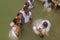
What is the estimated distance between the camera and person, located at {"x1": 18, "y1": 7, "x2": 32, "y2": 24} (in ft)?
12.1

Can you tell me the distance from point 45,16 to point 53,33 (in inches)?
14.3

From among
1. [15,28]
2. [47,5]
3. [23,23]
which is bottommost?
[15,28]

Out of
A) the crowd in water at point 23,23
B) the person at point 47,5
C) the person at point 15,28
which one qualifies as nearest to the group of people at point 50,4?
the person at point 47,5

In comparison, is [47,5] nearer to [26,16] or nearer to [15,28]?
[26,16]

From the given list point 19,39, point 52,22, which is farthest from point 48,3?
point 19,39

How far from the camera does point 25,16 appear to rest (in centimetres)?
371

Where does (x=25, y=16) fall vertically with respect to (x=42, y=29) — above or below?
above

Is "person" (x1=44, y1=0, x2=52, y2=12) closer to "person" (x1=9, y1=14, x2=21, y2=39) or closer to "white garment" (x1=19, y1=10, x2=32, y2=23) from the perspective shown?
"white garment" (x1=19, y1=10, x2=32, y2=23)

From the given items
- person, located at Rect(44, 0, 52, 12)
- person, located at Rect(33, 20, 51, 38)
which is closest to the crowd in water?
person, located at Rect(33, 20, 51, 38)

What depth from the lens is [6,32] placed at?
3691mm

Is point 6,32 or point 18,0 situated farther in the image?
point 18,0

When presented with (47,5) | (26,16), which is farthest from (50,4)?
(26,16)

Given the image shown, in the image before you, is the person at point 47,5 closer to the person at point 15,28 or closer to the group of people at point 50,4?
the group of people at point 50,4

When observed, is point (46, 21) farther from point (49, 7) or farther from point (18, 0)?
point (18, 0)
